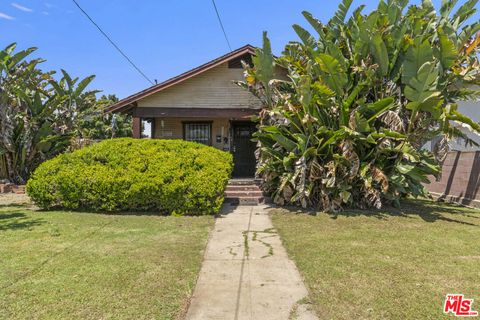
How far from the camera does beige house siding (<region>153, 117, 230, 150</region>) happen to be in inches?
578

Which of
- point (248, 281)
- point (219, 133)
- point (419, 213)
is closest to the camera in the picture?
point (248, 281)

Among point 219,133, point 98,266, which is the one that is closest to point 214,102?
point 219,133

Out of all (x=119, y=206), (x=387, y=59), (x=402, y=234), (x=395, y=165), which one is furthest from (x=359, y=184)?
(x=119, y=206)

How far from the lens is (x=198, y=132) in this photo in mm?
14891

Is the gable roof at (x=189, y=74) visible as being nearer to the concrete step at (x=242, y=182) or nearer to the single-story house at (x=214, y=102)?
the single-story house at (x=214, y=102)

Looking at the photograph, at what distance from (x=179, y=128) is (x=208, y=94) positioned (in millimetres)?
2303

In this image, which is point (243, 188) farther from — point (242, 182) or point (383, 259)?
point (383, 259)

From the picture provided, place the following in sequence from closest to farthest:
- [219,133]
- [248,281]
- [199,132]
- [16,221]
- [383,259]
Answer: [248,281]
[383,259]
[16,221]
[219,133]
[199,132]

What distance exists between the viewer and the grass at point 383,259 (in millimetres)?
3781

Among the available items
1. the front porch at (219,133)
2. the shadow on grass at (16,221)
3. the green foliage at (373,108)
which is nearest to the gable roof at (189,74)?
the front porch at (219,133)

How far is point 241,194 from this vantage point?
10.9m

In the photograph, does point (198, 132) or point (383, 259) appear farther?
point (198, 132)

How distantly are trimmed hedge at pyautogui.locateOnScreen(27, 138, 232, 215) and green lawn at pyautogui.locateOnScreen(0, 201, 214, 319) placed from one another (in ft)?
2.43

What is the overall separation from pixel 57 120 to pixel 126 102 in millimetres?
4366
